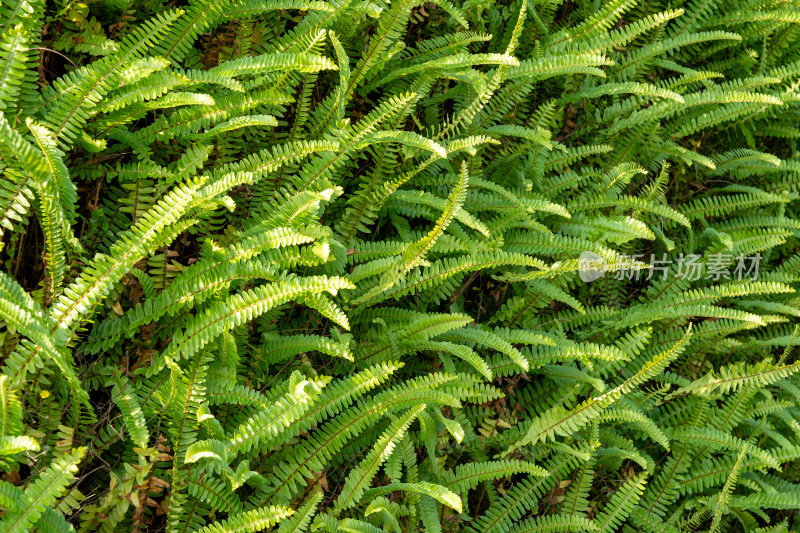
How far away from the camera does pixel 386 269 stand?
2438 millimetres

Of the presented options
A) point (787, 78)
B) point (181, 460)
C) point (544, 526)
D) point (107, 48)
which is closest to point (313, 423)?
point (181, 460)

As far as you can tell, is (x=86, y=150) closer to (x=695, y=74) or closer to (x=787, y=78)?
(x=695, y=74)

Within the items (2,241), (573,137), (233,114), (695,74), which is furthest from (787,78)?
(2,241)

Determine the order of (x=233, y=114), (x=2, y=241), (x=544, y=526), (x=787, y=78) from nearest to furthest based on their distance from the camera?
1. (x=2, y=241)
2. (x=233, y=114)
3. (x=544, y=526)
4. (x=787, y=78)

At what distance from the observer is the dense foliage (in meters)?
2.06

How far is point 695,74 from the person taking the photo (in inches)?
124

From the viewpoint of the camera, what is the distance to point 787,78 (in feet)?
11.7

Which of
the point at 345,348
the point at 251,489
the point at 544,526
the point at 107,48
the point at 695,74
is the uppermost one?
the point at 107,48

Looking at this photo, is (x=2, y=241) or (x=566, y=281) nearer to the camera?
(x=2, y=241)

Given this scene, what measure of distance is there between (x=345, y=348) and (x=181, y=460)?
65 centimetres

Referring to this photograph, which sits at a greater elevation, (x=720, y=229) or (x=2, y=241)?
(x=2, y=241)

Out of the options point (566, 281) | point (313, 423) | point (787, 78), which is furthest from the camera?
point (787, 78)

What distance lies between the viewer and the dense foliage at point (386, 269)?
206 cm

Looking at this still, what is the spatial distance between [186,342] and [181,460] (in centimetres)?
38
